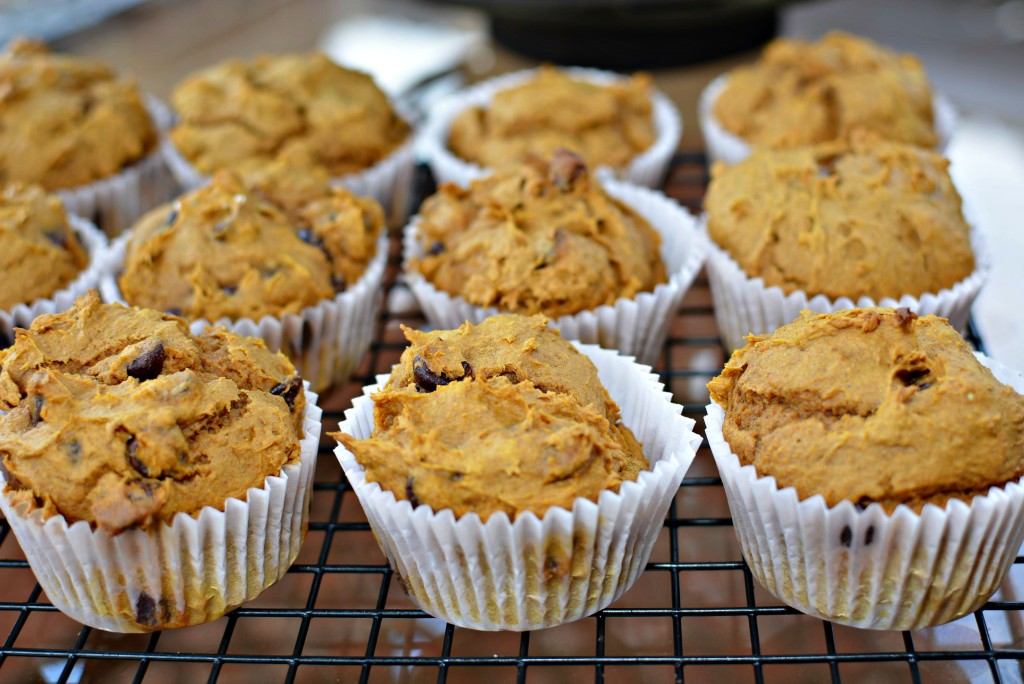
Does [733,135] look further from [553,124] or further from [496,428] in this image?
[496,428]

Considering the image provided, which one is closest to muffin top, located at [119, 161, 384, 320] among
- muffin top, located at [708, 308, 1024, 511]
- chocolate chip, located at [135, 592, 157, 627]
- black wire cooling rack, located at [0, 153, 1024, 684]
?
black wire cooling rack, located at [0, 153, 1024, 684]

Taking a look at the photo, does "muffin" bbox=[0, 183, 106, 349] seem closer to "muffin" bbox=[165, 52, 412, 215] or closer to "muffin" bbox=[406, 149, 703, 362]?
"muffin" bbox=[165, 52, 412, 215]

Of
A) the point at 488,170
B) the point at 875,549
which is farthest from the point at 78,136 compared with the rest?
the point at 875,549

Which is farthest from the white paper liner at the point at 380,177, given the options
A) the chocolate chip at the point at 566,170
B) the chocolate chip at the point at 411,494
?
the chocolate chip at the point at 411,494

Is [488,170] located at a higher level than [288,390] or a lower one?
lower

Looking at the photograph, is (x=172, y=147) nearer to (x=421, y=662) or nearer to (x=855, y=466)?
(x=421, y=662)

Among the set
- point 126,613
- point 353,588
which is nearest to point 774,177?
point 353,588
